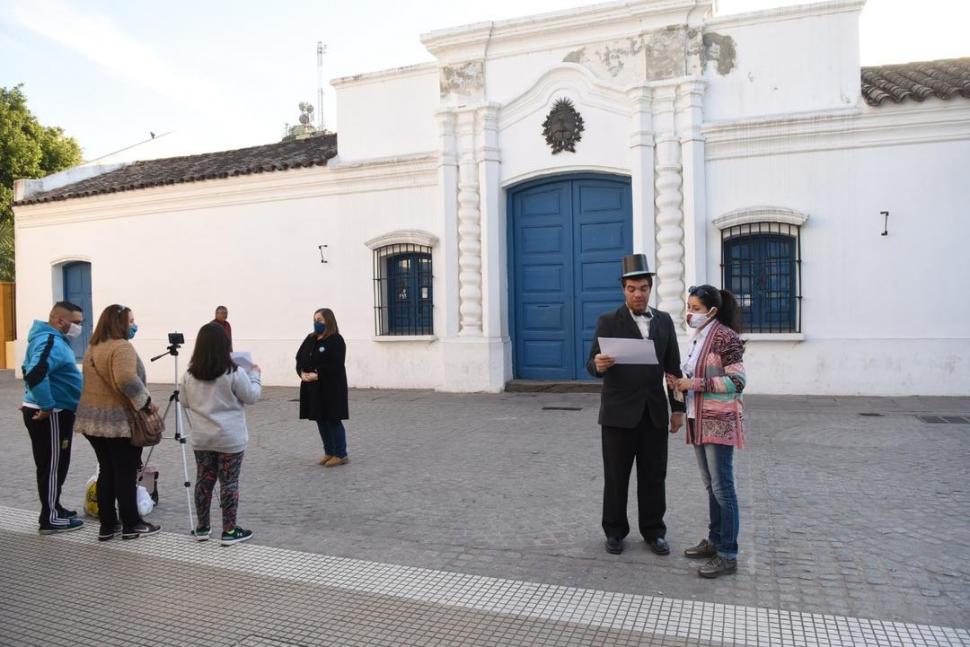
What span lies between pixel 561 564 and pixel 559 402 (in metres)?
7.20

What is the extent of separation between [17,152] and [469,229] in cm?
1932

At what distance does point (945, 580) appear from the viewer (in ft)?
14.7

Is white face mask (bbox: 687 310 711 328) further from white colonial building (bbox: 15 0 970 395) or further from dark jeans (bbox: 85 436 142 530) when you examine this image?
white colonial building (bbox: 15 0 970 395)

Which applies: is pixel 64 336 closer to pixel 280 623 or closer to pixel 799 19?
pixel 280 623

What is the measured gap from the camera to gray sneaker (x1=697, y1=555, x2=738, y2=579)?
15.1ft

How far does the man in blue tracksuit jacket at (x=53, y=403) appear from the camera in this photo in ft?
19.0

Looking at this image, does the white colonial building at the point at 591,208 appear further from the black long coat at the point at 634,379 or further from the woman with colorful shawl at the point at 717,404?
the woman with colorful shawl at the point at 717,404

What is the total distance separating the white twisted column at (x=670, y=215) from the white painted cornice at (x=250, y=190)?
415 centimetres

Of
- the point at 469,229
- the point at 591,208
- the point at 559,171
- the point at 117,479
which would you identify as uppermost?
the point at 559,171

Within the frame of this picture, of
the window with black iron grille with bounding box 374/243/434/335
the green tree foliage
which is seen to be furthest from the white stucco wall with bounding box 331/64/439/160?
the green tree foliage

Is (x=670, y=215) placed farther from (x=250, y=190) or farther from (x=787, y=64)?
(x=250, y=190)

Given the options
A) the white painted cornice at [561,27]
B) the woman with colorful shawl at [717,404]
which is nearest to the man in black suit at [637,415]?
the woman with colorful shawl at [717,404]

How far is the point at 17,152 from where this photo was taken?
25.2 m

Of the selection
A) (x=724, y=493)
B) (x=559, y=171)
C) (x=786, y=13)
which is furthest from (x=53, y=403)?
(x=786, y=13)
